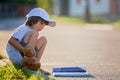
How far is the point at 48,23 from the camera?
8711mm

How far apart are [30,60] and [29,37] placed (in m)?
0.42

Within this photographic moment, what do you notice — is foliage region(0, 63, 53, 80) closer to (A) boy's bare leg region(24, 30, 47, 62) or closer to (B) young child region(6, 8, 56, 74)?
(B) young child region(6, 8, 56, 74)

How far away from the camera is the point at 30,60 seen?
8336mm

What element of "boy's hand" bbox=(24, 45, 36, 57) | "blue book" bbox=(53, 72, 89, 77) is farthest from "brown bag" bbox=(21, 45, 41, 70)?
"blue book" bbox=(53, 72, 89, 77)

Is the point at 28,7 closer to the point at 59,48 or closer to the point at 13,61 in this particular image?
the point at 59,48

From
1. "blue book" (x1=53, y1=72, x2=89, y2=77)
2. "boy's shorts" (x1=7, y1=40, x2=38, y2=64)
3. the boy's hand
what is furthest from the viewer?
"blue book" (x1=53, y1=72, x2=89, y2=77)

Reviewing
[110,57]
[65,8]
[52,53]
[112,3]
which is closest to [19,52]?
[110,57]

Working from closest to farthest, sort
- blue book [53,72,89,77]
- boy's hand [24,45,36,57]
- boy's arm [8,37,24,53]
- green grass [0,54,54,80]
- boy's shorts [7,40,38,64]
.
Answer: green grass [0,54,54,80] → boy's hand [24,45,36,57] → boy's arm [8,37,24,53] → boy's shorts [7,40,38,64] → blue book [53,72,89,77]

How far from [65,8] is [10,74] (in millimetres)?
43020

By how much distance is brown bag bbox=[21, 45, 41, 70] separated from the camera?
826 cm

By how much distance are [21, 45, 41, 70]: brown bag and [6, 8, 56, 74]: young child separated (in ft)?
0.49

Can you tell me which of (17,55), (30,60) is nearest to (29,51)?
(30,60)

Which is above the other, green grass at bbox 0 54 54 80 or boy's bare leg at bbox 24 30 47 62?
boy's bare leg at bbox 24 30 47 62

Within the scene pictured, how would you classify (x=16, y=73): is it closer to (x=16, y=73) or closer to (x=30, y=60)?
(x=16, y=73)
